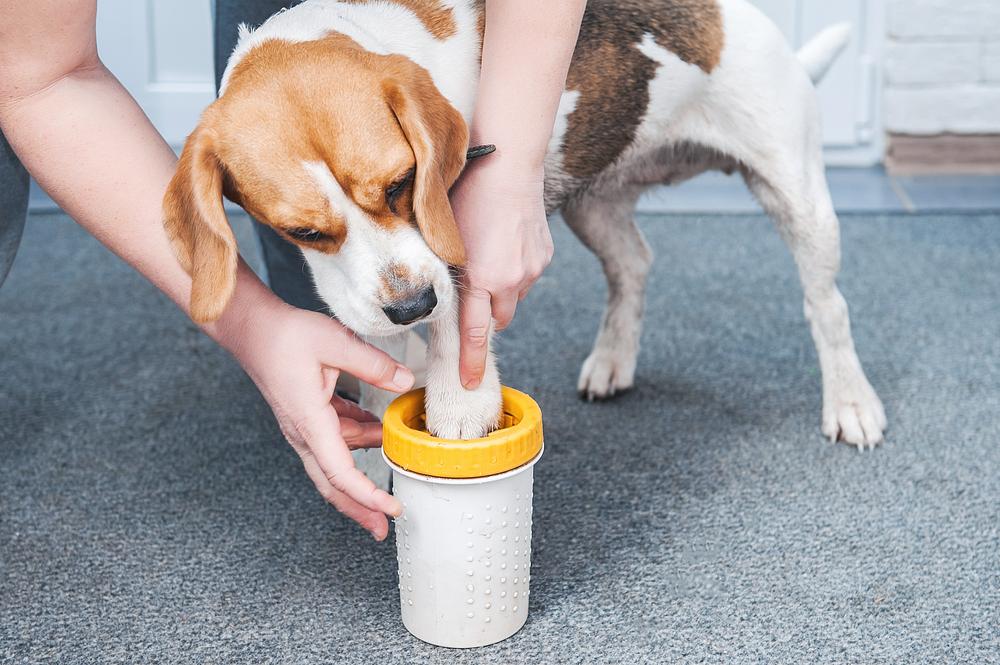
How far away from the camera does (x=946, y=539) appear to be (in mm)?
1237

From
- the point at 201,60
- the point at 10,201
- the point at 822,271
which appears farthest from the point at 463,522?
the point at 201,60

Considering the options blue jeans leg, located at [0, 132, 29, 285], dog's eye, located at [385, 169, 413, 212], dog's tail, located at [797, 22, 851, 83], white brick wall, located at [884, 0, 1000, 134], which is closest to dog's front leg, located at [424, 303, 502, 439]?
dog's eye, located at [385, 169, 413, 212]

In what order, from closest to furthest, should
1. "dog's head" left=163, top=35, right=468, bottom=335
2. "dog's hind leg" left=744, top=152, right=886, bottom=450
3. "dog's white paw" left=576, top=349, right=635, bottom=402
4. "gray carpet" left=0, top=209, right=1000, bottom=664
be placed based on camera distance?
"dog's head" left=163, top=35, right=468, bottom=335 → "gray carpet" left=0, top=209, right=1000, bottom=664 → "dog's hind leg" left=744, top=152, right=886, bottom=450 → "dog's white paw" left=576, top=349, right=635, bottom=402

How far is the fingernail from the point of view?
3.36ft

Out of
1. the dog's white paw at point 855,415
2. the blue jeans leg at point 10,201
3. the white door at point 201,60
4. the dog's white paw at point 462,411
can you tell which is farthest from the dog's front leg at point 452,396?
the white door at point 201,60

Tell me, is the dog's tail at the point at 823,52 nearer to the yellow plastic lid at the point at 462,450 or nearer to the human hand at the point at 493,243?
the human hand at the point at 493,243

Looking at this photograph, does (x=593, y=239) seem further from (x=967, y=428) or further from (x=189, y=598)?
(x=189, y=598)

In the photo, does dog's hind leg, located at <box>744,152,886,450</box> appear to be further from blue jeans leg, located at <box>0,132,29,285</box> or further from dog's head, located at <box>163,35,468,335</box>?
blue jeans leg, located at <box>0,132,29,285</box>

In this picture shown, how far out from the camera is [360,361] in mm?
1000

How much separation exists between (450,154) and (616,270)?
2.37 feet

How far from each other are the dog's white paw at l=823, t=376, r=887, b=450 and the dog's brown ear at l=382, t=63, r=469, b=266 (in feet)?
2.41

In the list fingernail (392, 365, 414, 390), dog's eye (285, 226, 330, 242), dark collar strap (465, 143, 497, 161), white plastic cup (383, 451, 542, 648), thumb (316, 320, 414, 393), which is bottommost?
white plastic cup (383, 451, 542, 648)

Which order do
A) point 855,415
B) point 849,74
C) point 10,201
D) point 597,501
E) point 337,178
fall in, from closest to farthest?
point 337,178
point 10,201
point 597,501
point 855,415
point 849,74

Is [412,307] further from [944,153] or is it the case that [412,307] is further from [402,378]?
[944,153]
